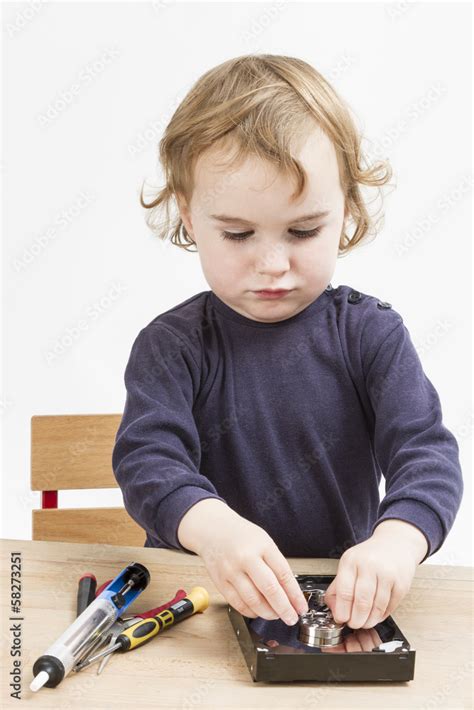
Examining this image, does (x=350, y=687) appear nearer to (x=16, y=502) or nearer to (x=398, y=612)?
(x=398, y=612)

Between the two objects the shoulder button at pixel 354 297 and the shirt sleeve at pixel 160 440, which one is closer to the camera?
the shirt sleeve at pixel 160 440

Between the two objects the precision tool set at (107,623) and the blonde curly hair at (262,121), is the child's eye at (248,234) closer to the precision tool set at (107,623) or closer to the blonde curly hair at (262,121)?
the blonde curly hair at (262,121)

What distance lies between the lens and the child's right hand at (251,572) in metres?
0.91

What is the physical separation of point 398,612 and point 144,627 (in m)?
0.28

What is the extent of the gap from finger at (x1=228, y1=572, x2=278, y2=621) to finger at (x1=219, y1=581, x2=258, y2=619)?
0.01 metres

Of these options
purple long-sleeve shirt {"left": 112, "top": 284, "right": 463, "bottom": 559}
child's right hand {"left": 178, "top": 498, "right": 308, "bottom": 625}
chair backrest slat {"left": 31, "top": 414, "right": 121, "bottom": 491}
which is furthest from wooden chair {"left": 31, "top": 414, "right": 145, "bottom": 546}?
child's right hand {"left": 178, "top": 498, "right": 308, "bottom": 625}

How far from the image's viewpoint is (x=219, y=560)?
950 millimetres

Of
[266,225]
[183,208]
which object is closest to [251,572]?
[266,225]

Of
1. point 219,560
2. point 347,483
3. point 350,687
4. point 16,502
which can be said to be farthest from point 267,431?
point 16,502

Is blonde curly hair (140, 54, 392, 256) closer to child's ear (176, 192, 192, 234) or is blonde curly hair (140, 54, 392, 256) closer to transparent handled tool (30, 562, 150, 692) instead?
child's ear (176, 192, 192, 234)

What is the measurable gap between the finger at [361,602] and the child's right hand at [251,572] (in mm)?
47

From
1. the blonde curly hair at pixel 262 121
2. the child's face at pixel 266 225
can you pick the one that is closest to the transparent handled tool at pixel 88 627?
the child's face at pixel 266 225

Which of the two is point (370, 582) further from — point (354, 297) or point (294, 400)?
point (354, 297)

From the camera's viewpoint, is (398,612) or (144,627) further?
(398,612)
